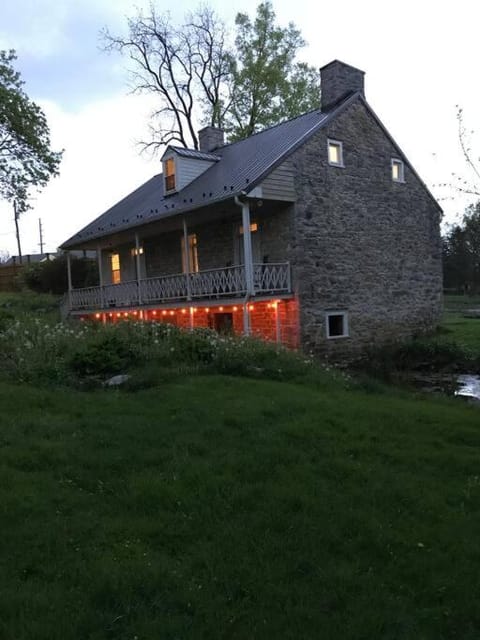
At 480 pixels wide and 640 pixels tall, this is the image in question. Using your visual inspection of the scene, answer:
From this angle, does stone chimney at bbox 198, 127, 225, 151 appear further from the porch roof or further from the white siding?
the white siding

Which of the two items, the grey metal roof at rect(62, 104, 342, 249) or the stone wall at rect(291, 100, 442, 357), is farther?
the stone wall at rect(291, 100, 442, 357)

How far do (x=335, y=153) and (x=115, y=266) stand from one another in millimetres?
11293

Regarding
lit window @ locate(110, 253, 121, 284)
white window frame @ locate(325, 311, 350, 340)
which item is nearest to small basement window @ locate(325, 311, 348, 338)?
white window frame @ locate(325, 311, 350, 340)

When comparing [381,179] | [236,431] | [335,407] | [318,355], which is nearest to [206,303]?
[318,355]

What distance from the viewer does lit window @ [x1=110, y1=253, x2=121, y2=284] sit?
23.0 meters

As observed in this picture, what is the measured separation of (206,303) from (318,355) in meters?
3.48

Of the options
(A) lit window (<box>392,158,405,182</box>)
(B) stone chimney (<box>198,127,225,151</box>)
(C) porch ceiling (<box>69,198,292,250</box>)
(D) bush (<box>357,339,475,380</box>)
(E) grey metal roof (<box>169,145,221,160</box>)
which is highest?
(B) stone chimney (<box>198,127,225,151</box>)

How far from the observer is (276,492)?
4.48 metres

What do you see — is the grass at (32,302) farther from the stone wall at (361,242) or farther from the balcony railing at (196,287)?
the stone wall at (361,242)

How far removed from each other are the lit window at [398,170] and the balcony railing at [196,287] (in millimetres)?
5967

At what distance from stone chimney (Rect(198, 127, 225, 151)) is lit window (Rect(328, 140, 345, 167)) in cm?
679

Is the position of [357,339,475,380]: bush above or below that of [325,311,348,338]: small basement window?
below

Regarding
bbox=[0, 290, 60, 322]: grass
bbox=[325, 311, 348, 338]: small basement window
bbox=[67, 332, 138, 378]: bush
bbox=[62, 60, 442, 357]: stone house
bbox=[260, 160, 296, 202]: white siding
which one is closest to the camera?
bbox=[67, 332, 138, 378]: bush

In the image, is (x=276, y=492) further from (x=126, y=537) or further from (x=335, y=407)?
(x=335, y=407)
